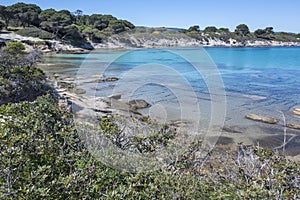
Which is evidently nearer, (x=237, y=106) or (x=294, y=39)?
(x=237, y=106)

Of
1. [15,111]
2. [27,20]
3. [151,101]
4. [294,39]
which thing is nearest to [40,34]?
[27,20]

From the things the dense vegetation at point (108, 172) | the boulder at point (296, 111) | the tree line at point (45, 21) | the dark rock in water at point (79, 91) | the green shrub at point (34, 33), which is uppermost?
the tree line at point (45, 21)

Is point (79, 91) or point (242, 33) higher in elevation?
point (242, 33)

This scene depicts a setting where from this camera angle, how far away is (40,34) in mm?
48594

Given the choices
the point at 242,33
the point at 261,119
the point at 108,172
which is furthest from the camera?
the point at 242,33

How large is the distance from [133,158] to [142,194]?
71 centimetres

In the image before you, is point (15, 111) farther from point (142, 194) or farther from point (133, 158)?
point (142, 194)

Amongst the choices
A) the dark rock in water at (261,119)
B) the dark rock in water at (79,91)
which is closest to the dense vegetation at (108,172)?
the dark rock in water at (261,119)

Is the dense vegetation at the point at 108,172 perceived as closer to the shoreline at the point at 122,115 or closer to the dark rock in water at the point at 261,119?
the shoreline at the point at 122,115

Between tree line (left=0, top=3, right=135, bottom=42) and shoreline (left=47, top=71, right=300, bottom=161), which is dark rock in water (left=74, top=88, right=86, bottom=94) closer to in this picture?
shoreline (left=47, top=71, right=300, bottom=161)

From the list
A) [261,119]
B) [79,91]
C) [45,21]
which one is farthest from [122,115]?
[45,21]

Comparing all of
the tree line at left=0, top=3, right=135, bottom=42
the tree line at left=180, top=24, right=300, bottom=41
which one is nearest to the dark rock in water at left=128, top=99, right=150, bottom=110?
the tree line at left=0, top=3, right=135, bottom=42

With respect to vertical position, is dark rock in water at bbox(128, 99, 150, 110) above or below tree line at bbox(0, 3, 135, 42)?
below

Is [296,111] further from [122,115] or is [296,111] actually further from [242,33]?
[242,33]
